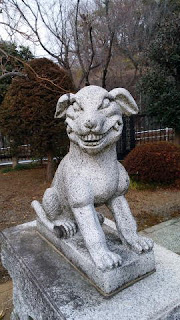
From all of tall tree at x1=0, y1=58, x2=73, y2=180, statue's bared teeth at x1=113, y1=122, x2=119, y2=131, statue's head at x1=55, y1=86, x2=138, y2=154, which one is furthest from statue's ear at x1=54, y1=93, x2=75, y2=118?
tall tree at x1=0, y1=58, x2=73, y2=180

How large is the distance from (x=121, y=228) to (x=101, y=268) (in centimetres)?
34

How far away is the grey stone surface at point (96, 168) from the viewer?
5.13 ft

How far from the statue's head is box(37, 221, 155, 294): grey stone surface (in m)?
0.63

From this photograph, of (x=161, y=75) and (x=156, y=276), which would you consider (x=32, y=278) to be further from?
(x=161, y=75)

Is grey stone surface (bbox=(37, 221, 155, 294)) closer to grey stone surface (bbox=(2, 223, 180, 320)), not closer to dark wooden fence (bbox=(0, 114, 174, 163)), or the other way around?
grey stone surface (bbox=(2, 223, 180, 320))

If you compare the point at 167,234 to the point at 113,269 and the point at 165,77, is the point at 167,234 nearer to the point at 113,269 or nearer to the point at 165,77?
the point at 113,269

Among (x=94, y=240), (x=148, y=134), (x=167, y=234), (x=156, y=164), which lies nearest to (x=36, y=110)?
(x=156, y=164)

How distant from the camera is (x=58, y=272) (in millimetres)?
1723

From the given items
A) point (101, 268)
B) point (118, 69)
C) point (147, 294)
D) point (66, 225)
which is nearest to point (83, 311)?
point (101, 268)

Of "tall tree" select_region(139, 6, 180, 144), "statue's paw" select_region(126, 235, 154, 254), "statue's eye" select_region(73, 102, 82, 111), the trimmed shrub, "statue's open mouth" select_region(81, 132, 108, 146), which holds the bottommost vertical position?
A: the trimmed shrub

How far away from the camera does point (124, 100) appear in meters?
1.71

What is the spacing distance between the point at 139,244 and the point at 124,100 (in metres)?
0.87

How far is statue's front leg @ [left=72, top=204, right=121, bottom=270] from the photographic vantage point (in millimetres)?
1486

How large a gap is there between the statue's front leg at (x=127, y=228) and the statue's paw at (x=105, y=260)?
0.70 ft
